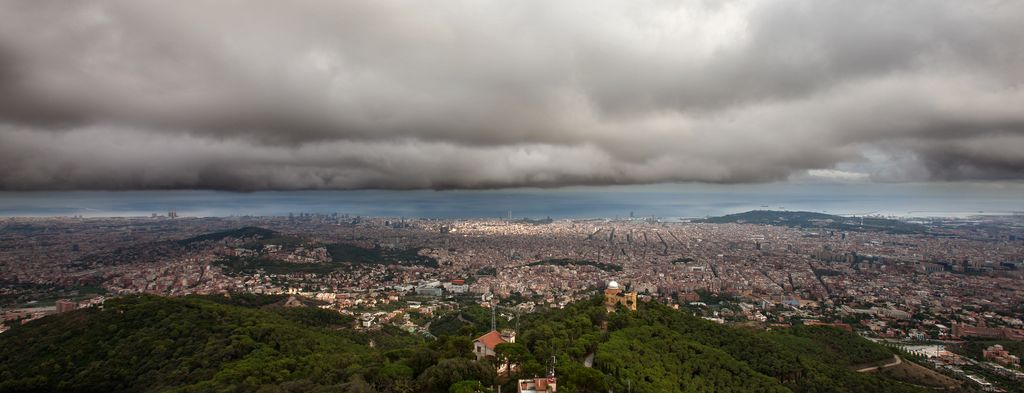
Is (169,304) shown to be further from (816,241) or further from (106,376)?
(816,241)

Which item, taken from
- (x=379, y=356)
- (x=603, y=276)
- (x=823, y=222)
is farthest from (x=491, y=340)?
(x=823, y=222)

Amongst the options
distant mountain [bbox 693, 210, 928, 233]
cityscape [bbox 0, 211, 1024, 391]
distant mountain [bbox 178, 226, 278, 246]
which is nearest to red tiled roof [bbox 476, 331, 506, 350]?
cityscape [bbox 0, 211, 1024, 391]

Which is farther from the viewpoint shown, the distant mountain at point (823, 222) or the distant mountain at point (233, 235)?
the distant mountain at point (823, 222)

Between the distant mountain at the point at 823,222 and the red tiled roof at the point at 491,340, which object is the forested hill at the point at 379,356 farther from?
the distant mountain at the point at 823,222

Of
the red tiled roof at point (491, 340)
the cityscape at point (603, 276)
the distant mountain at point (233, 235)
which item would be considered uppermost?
the red tiled roof at point (491, 340)

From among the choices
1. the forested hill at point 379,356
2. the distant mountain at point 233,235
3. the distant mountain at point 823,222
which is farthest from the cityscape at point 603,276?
the forested hill at point 379,356

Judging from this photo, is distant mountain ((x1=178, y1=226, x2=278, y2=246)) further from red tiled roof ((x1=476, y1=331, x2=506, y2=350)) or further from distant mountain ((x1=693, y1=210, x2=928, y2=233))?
distant mountain ((x1=693, y1=210, x2=928, y2=233))

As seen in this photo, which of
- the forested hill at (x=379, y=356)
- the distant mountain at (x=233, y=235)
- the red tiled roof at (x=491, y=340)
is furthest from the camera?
the distant mountain at (x=233, y=235)
